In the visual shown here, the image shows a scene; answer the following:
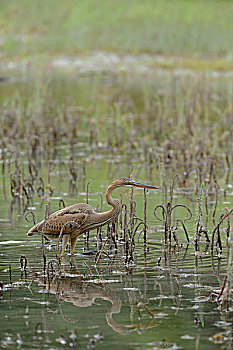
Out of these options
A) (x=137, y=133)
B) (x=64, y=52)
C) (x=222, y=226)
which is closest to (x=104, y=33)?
(x=64, y=52)

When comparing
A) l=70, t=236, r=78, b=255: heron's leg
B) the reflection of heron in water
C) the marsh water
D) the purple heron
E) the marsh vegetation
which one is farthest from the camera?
l=70, t=236, r=78, b=255: heron's leg

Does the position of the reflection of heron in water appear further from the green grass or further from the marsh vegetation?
the green grass

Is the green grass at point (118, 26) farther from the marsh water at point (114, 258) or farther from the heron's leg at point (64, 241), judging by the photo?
the heron's leg at point (64, 241)

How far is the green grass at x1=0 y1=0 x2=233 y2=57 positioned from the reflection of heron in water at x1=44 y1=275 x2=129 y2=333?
3194 centimetres

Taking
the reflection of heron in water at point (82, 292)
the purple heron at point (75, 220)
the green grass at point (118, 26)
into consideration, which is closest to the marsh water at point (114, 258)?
the reflection of heron in water at point (82, 292)

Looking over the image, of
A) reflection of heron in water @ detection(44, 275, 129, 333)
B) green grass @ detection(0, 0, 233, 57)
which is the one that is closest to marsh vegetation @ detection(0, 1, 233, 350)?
reflection of heron in water @ detection(44, 275, 129, 333)

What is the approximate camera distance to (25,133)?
16547mm

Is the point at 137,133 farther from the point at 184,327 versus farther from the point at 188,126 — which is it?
the point at 184,327

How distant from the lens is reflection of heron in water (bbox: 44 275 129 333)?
6769 millimetres

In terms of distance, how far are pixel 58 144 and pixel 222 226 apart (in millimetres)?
6706

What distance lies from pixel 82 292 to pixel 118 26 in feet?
145

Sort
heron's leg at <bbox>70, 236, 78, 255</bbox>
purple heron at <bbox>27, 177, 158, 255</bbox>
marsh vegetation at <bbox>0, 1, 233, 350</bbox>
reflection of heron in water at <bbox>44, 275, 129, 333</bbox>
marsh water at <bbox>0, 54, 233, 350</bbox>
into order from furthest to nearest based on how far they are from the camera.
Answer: heron's leg at <bbox>70, 236, 78, 255</bbox> < purple heron at <bbox>27, 177, 158, 255</bbox> < reflection of heron in water at <bbox>44, 275, 129, 333</bbox> < marsh vegetation at <bbox>0, 1, 233, 350</bbox> < marsh water at <bbox>0, 54, 233, 350</bbox>

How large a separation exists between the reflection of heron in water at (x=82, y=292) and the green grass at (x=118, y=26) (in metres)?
31.9

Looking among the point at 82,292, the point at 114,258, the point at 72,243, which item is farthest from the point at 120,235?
the point at 82,292
